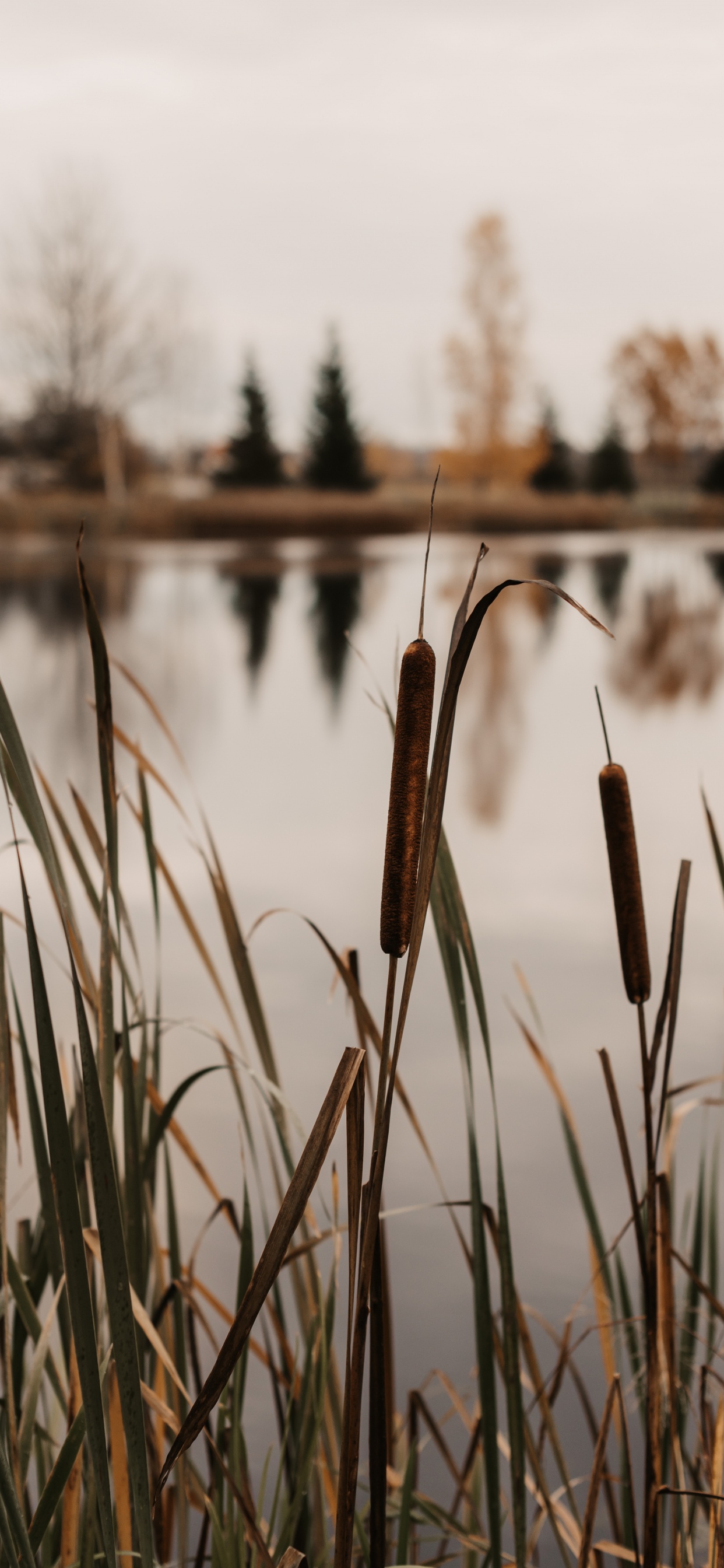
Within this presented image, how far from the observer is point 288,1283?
161cm

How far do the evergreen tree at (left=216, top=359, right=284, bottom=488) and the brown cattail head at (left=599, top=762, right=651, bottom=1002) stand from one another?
1130 inches

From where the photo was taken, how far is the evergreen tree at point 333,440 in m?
28.6

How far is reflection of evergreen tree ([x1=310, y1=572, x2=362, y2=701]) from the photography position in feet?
27.1

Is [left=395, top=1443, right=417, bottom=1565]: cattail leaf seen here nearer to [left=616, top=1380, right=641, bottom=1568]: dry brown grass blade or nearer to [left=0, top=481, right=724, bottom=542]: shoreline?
[left=616, top=1380, right=641, bottom=1568]: dry brown grass blade

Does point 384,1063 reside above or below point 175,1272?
above

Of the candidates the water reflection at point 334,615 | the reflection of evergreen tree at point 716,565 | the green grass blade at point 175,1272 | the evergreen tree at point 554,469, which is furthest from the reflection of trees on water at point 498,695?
the evergreen tree at point 554,469

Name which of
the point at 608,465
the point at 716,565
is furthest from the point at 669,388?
the point at 716,565

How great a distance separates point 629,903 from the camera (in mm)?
520

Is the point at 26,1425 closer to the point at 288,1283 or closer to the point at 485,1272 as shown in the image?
the point at 485,1272

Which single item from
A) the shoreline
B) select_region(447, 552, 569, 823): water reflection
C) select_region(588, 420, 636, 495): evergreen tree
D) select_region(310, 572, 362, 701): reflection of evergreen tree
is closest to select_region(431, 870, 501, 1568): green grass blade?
select_region(447, 552, 569, 823): water reflection

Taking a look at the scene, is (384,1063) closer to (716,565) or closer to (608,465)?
(716,565)

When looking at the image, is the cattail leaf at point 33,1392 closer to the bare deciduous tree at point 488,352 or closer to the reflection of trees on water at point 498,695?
the reflection of trees on water at point 498,695

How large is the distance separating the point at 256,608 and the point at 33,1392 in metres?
10.9

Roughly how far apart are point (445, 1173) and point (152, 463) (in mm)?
28270
